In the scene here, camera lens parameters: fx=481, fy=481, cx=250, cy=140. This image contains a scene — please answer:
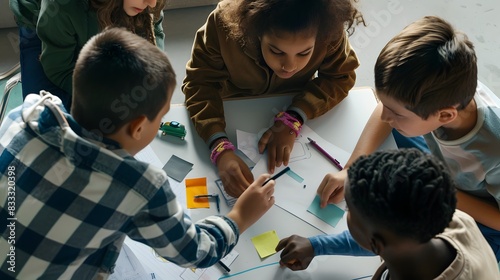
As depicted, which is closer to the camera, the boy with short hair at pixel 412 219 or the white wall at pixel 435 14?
the boy with short hair at pixel 412 219

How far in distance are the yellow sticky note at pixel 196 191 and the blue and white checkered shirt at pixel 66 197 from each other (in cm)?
27

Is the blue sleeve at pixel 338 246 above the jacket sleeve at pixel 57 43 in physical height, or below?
below

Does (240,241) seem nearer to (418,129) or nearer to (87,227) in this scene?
(87,227)

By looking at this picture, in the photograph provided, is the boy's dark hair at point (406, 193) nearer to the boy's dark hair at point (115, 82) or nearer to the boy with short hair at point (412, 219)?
the boy with short hair at point (412, 219)

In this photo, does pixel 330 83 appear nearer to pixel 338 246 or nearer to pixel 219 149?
pixel 219 149

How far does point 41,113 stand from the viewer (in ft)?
2.92

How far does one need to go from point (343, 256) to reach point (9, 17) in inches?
83.6

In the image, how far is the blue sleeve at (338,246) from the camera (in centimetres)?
112

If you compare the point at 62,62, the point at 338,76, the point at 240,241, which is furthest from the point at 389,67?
the point at 62,62

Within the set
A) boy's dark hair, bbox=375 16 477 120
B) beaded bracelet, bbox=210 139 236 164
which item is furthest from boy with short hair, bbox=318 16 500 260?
beaded bracelet, bbox=210 139 236 164

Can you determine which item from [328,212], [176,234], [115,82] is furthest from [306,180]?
[115,82]

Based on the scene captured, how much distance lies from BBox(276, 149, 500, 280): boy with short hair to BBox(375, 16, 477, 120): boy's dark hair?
1.01 feet

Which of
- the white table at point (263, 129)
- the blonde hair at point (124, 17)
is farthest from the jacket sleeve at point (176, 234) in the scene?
the blonde hair at point (124, 17)

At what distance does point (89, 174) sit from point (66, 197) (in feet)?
0.20
